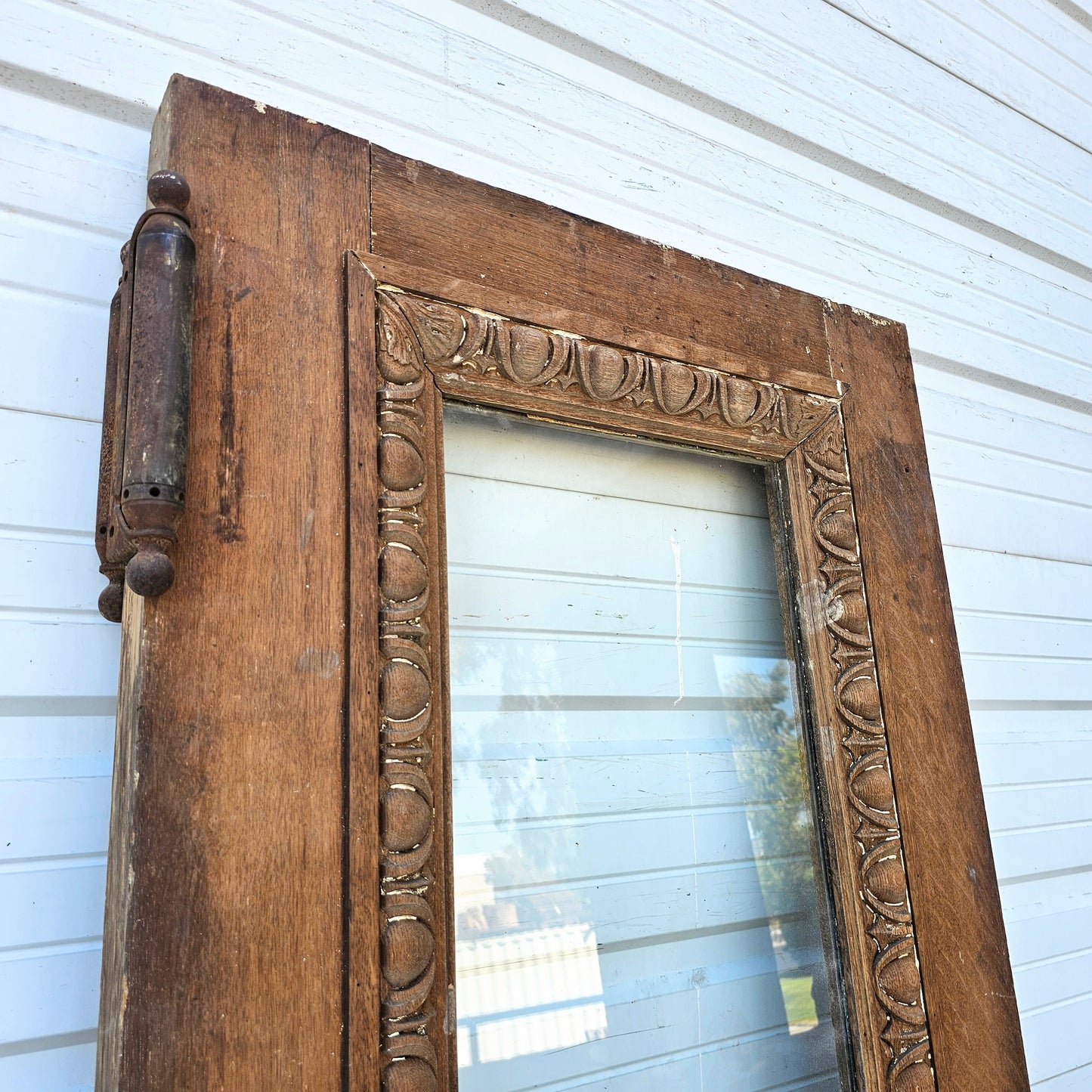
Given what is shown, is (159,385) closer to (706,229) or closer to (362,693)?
(362,693)

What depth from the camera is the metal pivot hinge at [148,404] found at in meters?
0.62

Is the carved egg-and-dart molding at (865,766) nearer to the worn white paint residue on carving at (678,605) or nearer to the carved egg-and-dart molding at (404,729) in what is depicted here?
the worn white paint residue on carving at (678,605)

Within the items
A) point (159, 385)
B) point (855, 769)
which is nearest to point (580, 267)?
point (159, 385)

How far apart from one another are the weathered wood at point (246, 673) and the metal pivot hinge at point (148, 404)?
3 cm

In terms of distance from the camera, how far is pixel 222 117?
0.75 meters

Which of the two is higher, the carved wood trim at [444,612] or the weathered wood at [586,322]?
the weathered wood at [586,322]

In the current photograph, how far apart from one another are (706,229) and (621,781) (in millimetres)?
730

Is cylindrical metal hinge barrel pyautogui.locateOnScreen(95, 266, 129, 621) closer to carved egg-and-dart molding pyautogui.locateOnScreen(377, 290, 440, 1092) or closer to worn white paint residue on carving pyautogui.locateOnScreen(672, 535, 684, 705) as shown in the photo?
carved egg-and-dart molding pyautogui.locateOnScreen(377, 290, 440, 1092)

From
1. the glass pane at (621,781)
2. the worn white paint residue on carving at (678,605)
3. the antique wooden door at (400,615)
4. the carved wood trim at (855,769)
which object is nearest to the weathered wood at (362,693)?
the antique wooden door at (400,615)

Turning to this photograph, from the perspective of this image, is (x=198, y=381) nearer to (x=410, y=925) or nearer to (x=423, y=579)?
(x=423, y=579)

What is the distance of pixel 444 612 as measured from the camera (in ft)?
2.51

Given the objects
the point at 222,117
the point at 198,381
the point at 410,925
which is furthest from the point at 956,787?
the point at 222,117

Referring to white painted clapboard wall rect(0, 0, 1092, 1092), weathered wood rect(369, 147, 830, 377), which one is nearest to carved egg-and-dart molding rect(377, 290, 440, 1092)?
weathered wood rect(369, 147, 830, 377)

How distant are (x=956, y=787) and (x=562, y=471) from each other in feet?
1.92
